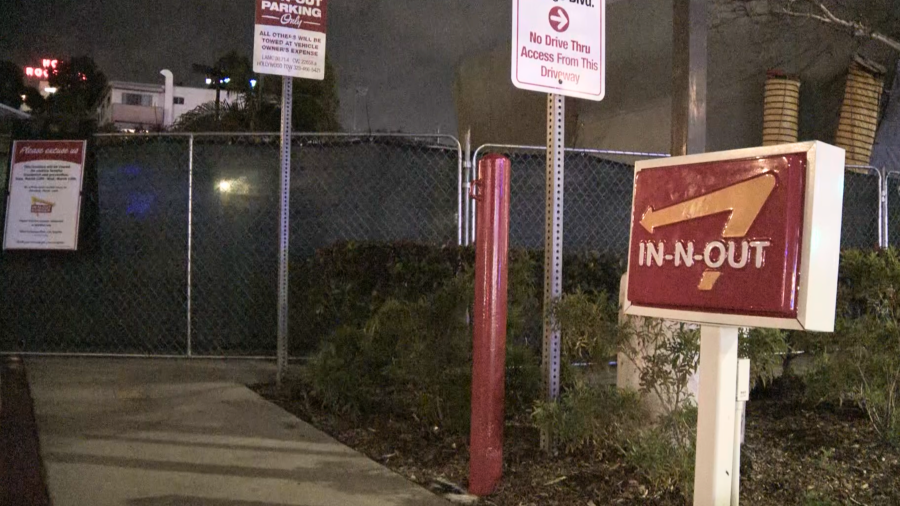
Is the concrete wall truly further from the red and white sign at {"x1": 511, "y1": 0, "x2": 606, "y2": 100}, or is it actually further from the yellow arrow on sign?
the yellow arrow on sign

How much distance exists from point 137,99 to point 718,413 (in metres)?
68.9

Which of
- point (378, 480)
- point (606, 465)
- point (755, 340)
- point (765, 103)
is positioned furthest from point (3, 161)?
point (765, 103)

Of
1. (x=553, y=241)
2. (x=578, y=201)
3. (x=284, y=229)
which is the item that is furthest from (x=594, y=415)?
(x=578, y=201)

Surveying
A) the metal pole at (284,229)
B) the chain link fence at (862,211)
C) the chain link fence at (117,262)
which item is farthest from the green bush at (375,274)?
the chain link fence at (862,211)

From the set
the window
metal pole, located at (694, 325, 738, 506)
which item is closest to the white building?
the window

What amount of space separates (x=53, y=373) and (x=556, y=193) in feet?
17.8

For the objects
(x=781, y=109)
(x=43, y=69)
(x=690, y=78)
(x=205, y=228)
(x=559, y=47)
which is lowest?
(x=205, y=228)

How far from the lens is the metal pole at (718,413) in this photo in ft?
10.9

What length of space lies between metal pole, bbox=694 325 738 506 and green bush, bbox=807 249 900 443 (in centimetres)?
198

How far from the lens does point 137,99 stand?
65875 millimetres

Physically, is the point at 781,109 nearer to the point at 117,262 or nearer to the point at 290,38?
the point at 290,38

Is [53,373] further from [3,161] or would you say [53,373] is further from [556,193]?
[556,193]

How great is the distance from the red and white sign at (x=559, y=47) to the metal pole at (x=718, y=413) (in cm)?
198

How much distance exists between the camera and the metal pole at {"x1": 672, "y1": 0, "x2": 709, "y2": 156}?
194 inches
